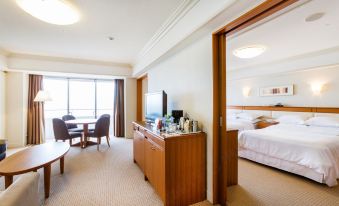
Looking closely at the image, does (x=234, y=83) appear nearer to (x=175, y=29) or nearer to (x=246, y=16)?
(x=175, y=29)

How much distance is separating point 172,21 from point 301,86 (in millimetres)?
4155

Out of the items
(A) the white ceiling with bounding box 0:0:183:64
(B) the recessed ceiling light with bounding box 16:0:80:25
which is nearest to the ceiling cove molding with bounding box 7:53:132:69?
(A) the white ceiling with bounding box 0:0:183:64

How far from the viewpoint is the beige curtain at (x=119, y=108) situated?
5.78 meters

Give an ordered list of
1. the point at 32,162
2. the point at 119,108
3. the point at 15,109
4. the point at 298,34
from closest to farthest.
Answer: the point at 32,162 < the point at 298,34 < the point at 15,109 < the point at 119,108

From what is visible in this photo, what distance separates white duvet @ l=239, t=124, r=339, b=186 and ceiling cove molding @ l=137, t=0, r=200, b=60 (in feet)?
9.16

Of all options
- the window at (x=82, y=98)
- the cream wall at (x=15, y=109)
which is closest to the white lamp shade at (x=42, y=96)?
the cream wall at (x=15, y=109)

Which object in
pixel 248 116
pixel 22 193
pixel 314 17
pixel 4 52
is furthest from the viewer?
pixel 248 116

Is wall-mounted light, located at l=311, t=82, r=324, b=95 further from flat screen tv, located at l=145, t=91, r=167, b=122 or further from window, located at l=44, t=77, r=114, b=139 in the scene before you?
window, located at l=44, t=77, r=114, b=139

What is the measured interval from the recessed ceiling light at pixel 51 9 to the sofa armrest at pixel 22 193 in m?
1.86

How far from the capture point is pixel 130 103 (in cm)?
561

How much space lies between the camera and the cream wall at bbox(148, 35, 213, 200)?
202 centimetres

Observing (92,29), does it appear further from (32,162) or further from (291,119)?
(291,119)

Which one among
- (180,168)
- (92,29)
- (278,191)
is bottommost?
(278,191)

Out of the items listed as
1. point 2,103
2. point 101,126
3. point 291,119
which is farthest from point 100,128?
point 291,119
